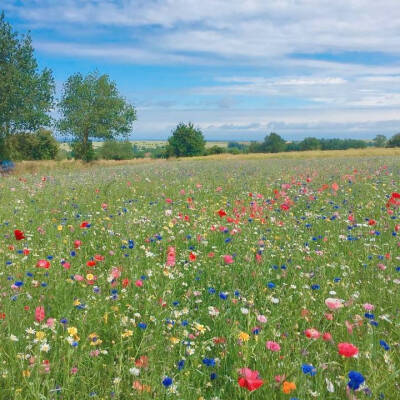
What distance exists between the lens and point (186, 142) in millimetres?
80312

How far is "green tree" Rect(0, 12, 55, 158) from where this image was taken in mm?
30859

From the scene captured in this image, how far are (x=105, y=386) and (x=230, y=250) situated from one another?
2.67 meters

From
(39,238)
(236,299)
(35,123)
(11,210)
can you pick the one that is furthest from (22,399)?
(35,123)

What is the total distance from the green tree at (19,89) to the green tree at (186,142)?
157 feet

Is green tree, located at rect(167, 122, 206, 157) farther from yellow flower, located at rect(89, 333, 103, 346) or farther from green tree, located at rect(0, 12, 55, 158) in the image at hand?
yellow flower, located at rect(89, 333, 103, 346)

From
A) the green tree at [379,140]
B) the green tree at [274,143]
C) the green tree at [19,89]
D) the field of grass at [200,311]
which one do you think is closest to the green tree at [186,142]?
the green tree at [274,143]

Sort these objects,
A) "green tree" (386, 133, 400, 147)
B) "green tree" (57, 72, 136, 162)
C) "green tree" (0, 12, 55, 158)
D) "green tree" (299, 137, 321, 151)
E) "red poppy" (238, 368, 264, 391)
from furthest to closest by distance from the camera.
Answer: "green tree" (299, 137, 321, 151), "green tree" (386, 133, 400, 147), "green tree" (57, 72, 136, 162), "green tree" (0, 12, 55, 158), "red poppy" (238, 368, 264, 391)

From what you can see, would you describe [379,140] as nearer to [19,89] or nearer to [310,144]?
[310,144]

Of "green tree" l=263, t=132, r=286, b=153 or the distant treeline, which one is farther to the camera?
"green tree" l=263, t=132, r=286, b=153

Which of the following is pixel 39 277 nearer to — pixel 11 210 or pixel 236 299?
pixel 236 299

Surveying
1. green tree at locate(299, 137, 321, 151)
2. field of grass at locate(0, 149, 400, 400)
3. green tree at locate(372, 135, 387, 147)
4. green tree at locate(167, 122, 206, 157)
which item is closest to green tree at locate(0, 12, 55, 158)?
field of grass at locate(0, 149, 400, 400)

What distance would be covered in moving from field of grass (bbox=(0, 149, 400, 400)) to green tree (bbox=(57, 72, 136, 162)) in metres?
42.5

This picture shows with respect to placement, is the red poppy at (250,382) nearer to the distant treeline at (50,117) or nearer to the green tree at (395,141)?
the distant treeline at (50,117)

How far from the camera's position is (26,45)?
31.8 metres
